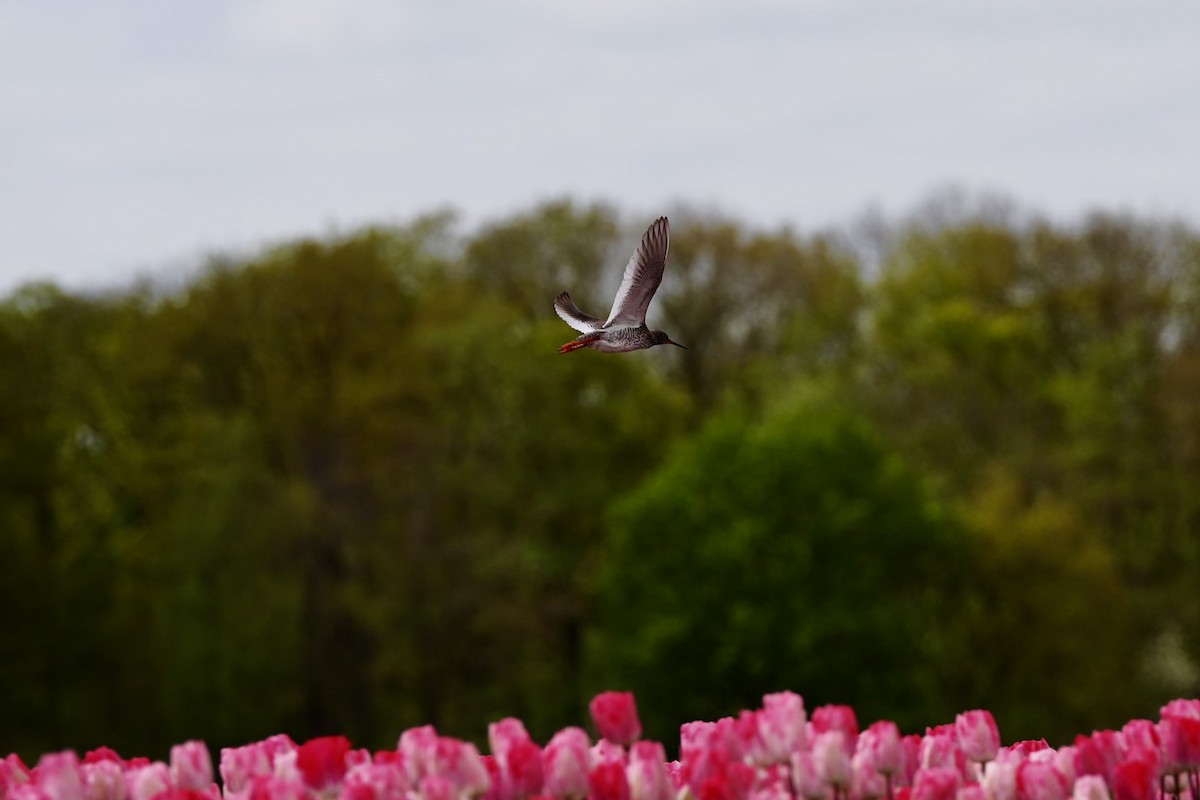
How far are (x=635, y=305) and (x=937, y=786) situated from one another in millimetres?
1794

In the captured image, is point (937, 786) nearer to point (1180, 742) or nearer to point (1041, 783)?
point (1041, 783)

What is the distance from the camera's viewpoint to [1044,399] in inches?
2130

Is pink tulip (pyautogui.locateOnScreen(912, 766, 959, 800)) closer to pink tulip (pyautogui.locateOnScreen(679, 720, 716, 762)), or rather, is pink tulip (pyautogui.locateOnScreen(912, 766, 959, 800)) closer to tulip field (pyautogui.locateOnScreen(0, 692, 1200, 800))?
tulip field (pyautogui.locateOnScreen(0, 692, 1200, 800))

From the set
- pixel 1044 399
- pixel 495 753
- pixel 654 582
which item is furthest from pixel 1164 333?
pixel 495 753

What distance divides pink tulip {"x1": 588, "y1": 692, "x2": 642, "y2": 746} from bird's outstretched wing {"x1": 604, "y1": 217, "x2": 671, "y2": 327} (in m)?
1.20

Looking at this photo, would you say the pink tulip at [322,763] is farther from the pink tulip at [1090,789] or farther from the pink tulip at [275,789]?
the pink tulip at [1090,789]

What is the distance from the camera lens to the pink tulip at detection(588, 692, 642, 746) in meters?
6.28

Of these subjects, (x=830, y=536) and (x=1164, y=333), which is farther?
(x=1164, y=333)

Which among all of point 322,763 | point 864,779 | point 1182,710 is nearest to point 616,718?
point 864,779

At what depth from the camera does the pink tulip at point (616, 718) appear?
6.28 metres

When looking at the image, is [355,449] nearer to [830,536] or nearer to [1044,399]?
[830,536]

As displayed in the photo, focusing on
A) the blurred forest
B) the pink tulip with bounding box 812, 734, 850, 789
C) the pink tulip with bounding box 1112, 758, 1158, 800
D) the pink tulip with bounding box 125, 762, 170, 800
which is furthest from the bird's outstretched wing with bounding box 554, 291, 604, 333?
the blurred forest

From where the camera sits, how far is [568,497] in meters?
51.3

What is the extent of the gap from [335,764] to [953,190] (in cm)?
5925
